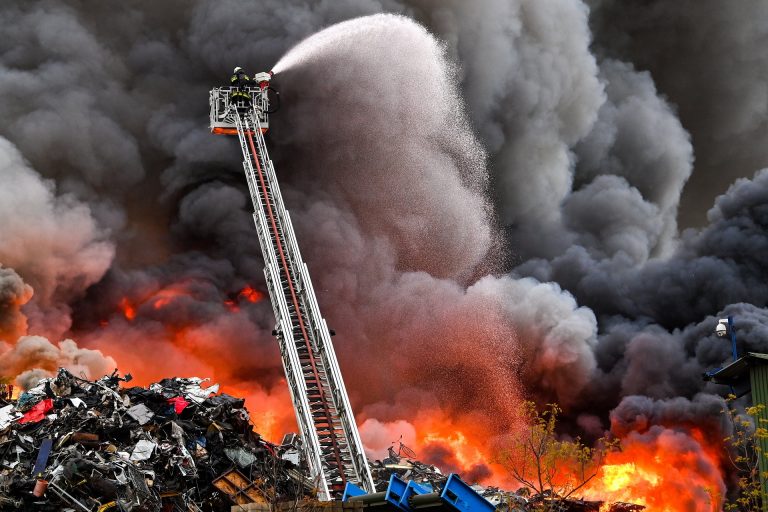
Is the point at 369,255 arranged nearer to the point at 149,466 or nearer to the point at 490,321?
the point at 490,321

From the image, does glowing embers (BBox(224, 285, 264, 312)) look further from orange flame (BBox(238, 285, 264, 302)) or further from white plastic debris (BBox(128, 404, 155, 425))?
white plastic debris (BBox(128, 404, 155, 425))

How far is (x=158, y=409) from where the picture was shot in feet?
95.0

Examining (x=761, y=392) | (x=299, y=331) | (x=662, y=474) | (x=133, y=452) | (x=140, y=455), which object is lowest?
(x=761, y=392)

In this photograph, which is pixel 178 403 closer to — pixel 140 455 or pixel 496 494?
pixel 140 455

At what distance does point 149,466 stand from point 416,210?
1133 inches

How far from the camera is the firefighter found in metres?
37.2

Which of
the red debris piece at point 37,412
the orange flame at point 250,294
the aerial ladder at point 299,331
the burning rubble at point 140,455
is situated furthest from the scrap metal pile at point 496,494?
the orange flame at point 250,294

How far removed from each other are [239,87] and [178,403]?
14.6 metres

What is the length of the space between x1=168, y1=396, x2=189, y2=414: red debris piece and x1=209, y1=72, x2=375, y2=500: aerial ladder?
3531 mm

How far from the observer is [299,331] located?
3203 centimetres

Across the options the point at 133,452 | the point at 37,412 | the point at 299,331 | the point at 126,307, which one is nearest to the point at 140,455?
the point at 133,452

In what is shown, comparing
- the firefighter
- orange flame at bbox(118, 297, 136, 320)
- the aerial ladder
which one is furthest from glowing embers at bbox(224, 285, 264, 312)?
the firefighter

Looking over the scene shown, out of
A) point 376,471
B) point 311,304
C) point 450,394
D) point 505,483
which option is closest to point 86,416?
point 311,304

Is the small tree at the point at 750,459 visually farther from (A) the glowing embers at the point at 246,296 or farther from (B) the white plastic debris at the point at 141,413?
(A) the glowing embers at the point at 246,296
